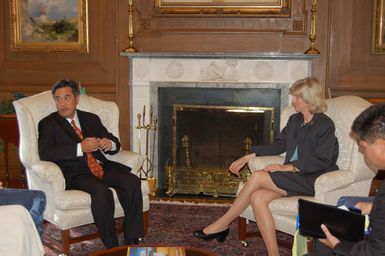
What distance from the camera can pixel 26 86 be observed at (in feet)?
18.5

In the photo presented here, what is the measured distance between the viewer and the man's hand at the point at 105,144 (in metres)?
3.79

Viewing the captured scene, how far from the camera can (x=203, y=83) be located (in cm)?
529

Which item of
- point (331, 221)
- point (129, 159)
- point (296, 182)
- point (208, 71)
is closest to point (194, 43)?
point (208, 71)

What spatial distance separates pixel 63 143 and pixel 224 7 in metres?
2.33

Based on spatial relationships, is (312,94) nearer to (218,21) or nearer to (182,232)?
(182,232)

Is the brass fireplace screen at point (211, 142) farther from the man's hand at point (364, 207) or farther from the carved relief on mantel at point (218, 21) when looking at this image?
the man's hand at point (364, 207)

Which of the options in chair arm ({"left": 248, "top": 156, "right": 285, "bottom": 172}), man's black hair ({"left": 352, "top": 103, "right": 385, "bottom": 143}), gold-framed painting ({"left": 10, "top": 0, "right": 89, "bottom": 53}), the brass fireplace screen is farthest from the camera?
gold-framed painting ({"left": 10, "top": 0, "right": 89, "bottom": 53})

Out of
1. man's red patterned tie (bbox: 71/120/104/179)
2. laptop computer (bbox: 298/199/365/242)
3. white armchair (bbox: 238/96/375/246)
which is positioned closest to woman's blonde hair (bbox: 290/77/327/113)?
white armchair (bbox: 238/96/375/246)

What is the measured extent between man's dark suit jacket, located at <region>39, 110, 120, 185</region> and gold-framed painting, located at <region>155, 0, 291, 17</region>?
1.82 metres

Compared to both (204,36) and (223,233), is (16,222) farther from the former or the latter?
(204,36)

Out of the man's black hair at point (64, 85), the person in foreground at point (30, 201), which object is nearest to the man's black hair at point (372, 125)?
the person in foreground at point (30, 201)

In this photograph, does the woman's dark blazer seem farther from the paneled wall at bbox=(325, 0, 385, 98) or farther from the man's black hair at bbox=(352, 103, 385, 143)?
the paneled wall at bbox=(325, 0, 385, 98)

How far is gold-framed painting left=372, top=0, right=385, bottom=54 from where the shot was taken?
5.00 meters

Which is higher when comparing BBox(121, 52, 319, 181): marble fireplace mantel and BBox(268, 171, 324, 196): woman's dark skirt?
BBox(121, 52, 319, 181): marble fireplace mantel
